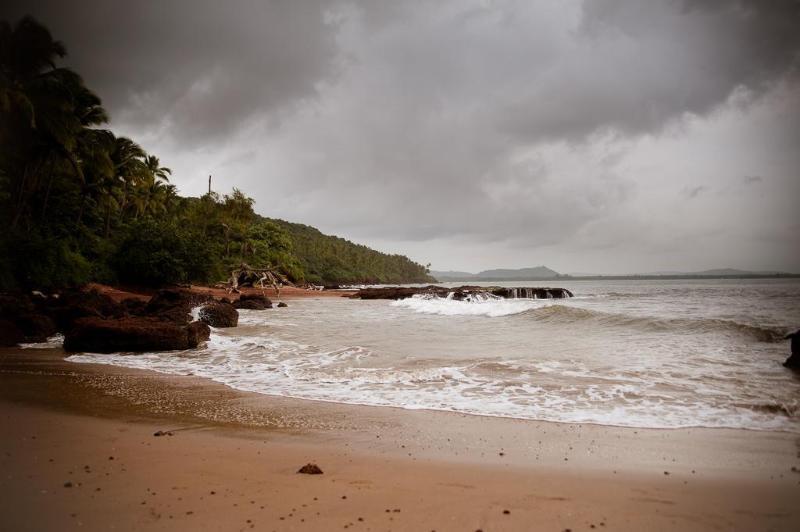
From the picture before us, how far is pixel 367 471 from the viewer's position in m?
3.50

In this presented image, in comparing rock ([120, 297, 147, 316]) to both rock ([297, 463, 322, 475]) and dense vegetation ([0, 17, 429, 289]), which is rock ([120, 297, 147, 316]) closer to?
dense vegetation ([0, 17, 429, 289])

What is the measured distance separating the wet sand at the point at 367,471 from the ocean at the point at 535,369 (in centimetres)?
72

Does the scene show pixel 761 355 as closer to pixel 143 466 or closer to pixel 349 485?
pixel 349 485

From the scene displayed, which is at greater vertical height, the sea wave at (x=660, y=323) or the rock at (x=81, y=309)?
the rock at (x=81, y=309)

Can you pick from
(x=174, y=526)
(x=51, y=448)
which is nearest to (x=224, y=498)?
(x=174, y=526)

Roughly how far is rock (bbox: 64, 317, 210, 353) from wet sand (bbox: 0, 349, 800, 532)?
4771 millimetres

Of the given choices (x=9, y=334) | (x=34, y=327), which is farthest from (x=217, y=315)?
(x=9, y=334)

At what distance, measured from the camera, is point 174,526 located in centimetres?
252

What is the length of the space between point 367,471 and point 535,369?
17.5 feet

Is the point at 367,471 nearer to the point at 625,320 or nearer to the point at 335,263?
the point at 625,320

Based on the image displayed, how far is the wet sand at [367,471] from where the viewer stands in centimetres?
269

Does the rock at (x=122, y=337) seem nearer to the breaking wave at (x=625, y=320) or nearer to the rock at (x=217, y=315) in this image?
the rock at (x=217, y=315)

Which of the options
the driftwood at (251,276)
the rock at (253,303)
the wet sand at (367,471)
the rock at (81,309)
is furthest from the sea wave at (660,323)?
the driftwood at (251,276)

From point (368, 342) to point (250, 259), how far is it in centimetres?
4452
